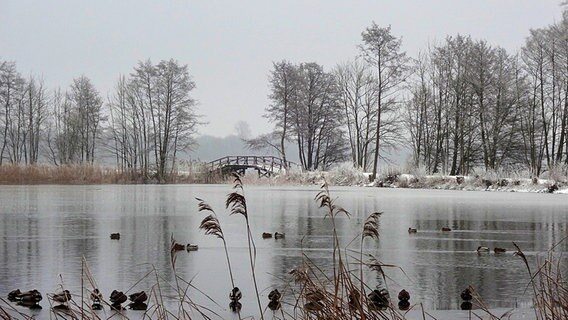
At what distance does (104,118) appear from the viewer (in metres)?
63.2

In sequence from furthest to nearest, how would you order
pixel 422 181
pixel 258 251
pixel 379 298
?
pixel 422 181
pixel 258 251
pixel 379 298

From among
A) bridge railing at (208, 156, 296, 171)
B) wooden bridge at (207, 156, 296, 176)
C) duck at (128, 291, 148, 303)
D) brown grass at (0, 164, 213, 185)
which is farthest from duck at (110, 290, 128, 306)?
bridge railing at (208, 156, 296, 171)

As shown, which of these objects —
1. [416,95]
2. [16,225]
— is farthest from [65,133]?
[16,225]

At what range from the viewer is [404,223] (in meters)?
11.3

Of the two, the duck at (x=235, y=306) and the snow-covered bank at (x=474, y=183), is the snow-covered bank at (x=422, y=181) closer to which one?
the snow-covered bank at (x=474, y=183)

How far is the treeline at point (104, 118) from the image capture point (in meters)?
53.9

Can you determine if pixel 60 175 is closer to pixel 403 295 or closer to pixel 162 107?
pixel 162 107

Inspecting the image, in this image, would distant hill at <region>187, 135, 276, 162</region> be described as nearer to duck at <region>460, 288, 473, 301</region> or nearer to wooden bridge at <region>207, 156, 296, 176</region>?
wooden bridge at <region>207, 156, 296, 176</region>

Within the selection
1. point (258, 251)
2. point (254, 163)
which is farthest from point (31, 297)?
point (254, 163)

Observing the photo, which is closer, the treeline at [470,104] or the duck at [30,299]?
the duck at [30,299]

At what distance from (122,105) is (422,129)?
2546 centimetres

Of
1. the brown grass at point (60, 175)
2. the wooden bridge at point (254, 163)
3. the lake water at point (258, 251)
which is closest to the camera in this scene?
the lake water at point (258, 251)

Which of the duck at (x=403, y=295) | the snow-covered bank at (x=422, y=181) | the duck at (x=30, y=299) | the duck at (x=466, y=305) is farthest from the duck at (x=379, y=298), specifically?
the snow-covered bank at (x=422, y=181)

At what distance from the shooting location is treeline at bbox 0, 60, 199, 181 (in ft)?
177
